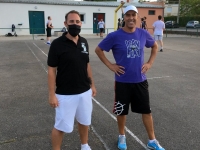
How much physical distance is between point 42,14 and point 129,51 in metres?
25.8

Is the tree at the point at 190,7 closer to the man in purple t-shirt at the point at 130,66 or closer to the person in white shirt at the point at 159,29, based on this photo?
the person in white shirt at the point at 159,29

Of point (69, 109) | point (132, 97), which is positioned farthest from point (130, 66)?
point (69, 109)

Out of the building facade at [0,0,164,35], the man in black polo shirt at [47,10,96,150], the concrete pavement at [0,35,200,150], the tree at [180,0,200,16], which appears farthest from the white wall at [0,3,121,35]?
the tree at [180,0,200,16]

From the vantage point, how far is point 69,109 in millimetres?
2520

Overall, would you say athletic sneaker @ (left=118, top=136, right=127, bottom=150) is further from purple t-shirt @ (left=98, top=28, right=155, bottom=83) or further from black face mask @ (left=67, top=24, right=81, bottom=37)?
black face mask @ (left=67, top=24, right=81, bottom=37)

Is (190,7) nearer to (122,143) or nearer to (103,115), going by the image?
(103,115)

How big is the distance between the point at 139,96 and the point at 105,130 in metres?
1.01

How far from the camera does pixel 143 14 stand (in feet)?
108

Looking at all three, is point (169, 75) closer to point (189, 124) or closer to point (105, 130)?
point (189, 124)

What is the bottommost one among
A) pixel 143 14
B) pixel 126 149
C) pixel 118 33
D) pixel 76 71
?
pixel 126 149

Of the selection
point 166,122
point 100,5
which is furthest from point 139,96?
point 100,5

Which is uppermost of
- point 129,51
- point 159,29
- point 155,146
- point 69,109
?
point 159,29

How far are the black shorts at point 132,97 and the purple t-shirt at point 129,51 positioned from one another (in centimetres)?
7

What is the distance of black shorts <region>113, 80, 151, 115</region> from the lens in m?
2.90
